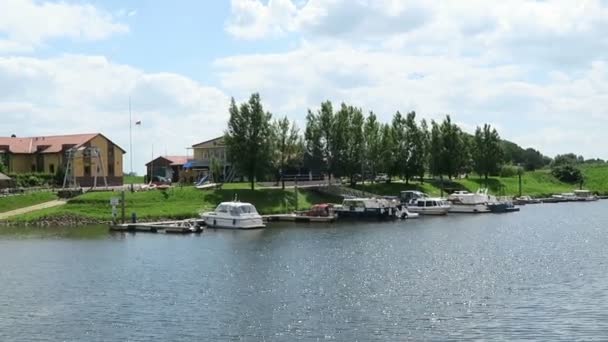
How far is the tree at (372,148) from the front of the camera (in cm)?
10488

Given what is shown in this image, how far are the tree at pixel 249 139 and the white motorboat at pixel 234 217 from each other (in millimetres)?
17711

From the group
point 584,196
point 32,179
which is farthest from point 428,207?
point 32,179

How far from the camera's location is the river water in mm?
28656

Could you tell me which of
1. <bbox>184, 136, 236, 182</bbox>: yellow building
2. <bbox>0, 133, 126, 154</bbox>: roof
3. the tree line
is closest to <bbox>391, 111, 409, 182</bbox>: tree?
the tree line

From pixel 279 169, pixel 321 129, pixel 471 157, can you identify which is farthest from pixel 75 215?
pixel 471 157

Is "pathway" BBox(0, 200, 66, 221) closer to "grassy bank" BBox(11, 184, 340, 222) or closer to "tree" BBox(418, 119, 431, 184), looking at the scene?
"grassy bank" BBox(11, 184, 340, 222)

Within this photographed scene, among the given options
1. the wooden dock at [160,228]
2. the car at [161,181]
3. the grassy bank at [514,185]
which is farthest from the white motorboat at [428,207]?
the car at [161,181]

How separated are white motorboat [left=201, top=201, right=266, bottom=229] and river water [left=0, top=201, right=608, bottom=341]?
543cm

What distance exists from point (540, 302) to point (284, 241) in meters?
29.1

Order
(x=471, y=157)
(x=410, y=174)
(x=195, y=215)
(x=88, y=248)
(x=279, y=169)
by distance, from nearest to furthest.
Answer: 1. (x=88, y=248)
2. (x=195, y=215)
3. (x=279, y=169)
4. (x=410, y=174)
5. (x=471, y=157)

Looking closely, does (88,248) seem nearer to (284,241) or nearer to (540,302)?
(284,241)

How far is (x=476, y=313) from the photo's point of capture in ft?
102

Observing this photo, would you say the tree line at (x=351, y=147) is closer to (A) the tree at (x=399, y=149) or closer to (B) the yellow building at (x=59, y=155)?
(A) the tree at (x=399, y=149)

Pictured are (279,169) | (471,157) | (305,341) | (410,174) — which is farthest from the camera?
(471,157)
